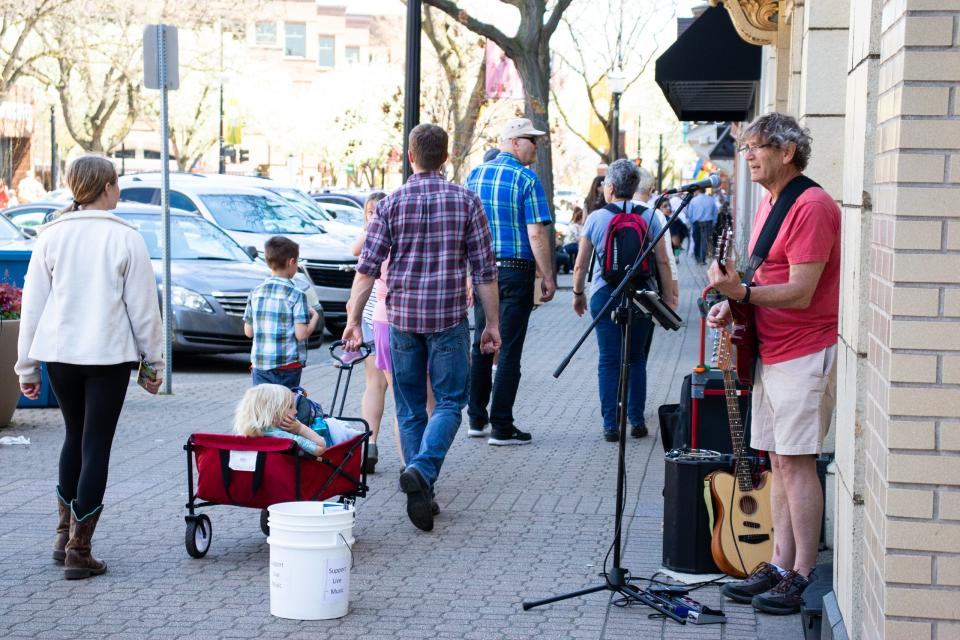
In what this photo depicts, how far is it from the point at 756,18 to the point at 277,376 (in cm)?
546

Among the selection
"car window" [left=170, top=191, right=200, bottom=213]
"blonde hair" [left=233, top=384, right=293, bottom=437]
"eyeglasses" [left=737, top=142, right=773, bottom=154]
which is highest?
"eyeglasses" [left=737, top=142, right=773, bottom=154]

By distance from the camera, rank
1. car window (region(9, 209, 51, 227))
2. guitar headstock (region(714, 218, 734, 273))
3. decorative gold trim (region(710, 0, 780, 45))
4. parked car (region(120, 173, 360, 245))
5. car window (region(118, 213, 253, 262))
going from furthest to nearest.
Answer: car window (region(9, 209, 51, 227)) < parked car (region(120, 173, 360, 245)) < car window (region(118, 213, 253, 262)) < decorative gold trim (region(710, 0, 780, 45)) < guitar headstock (region(714, 218, 734, 273))

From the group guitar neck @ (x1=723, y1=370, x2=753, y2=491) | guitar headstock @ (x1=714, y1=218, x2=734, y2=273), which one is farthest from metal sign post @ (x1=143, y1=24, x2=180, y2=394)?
guitar headstock @ (x1=714, y1=218, x2=734, y2=273)

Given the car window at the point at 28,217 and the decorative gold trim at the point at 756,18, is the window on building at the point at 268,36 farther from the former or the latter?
the decorative gold trim at the point at 756,18

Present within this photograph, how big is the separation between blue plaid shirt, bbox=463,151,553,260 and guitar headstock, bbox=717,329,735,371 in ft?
9.93

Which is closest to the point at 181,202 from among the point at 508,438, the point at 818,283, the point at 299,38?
the point at 508,438

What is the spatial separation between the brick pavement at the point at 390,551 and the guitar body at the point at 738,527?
163 mm

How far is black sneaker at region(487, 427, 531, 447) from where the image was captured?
9562 millimetres

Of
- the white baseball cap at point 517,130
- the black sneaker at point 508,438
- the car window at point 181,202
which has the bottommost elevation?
the black sneaker at point 508,438

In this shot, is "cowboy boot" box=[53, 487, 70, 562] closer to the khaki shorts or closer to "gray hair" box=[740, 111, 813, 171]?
the khaki shorts

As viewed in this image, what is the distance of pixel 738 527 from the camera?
597cm

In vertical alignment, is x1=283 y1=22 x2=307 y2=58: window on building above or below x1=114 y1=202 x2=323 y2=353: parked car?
above

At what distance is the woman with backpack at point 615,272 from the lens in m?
9.40

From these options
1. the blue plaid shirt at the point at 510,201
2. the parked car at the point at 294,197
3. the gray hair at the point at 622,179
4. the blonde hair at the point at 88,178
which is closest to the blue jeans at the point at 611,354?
the gray hair at the point at 622,179
